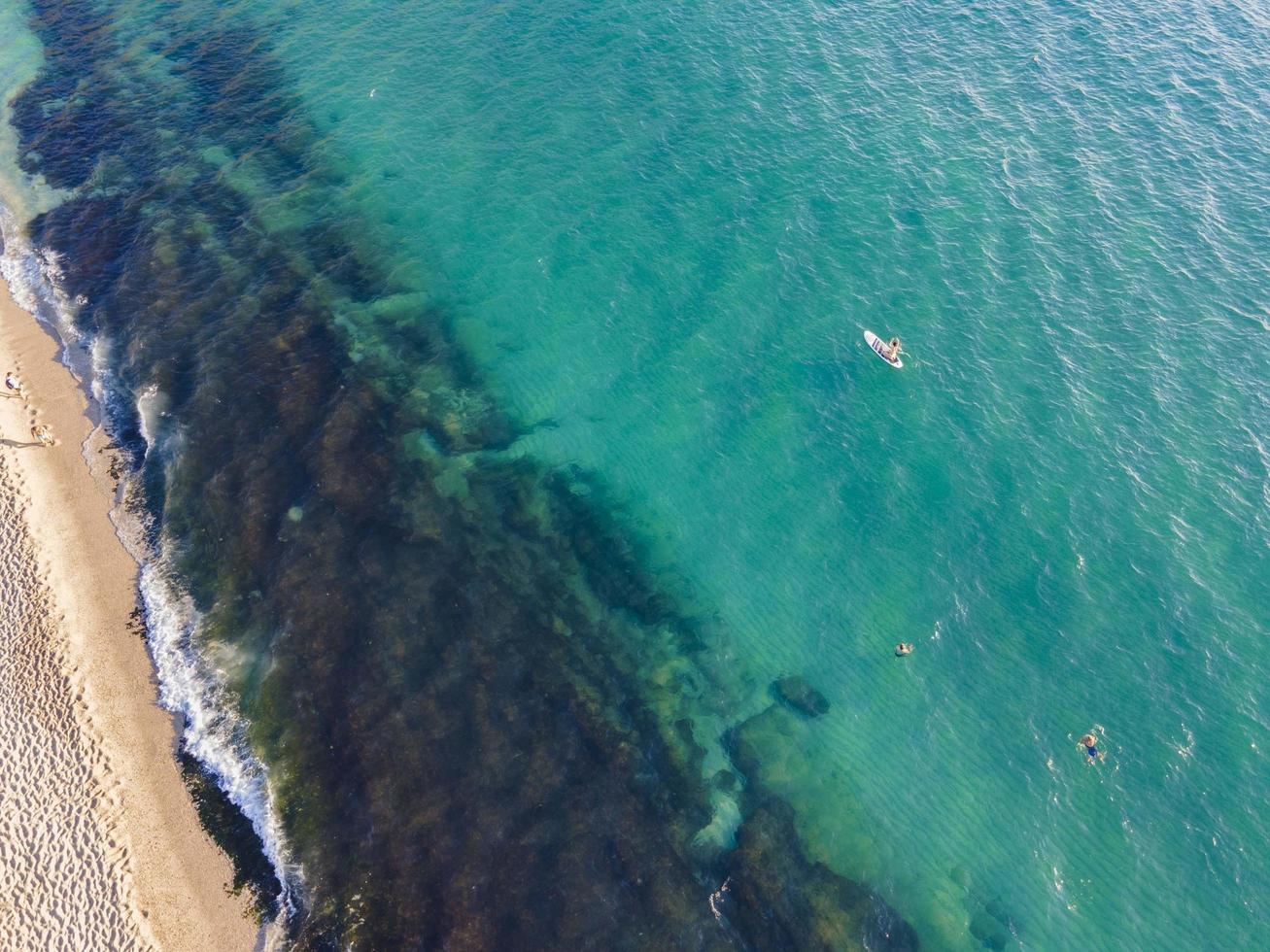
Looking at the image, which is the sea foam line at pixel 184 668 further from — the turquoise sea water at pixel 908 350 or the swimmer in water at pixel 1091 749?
the swimmer in water at pixel 1091 749

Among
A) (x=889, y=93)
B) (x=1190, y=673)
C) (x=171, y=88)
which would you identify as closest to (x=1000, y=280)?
(x=889, y=93)

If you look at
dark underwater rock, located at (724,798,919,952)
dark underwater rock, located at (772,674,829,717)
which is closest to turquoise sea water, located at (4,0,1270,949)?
dark underwater rock, located at (772,674,829,717)

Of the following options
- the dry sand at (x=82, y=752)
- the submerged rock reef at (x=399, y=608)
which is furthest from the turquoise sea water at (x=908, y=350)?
the dry sand at (x=82, y=752)

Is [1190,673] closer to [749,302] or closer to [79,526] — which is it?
[749,302]

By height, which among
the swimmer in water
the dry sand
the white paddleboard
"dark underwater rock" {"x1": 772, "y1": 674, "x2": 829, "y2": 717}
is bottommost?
the swimmer in water

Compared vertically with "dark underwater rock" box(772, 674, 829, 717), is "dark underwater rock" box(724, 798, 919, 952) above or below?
below

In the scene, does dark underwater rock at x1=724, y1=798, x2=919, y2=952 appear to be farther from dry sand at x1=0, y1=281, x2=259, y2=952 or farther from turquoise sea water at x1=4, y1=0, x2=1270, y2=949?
dry sand at x1=0, y1=281, x2=259, y2=952
